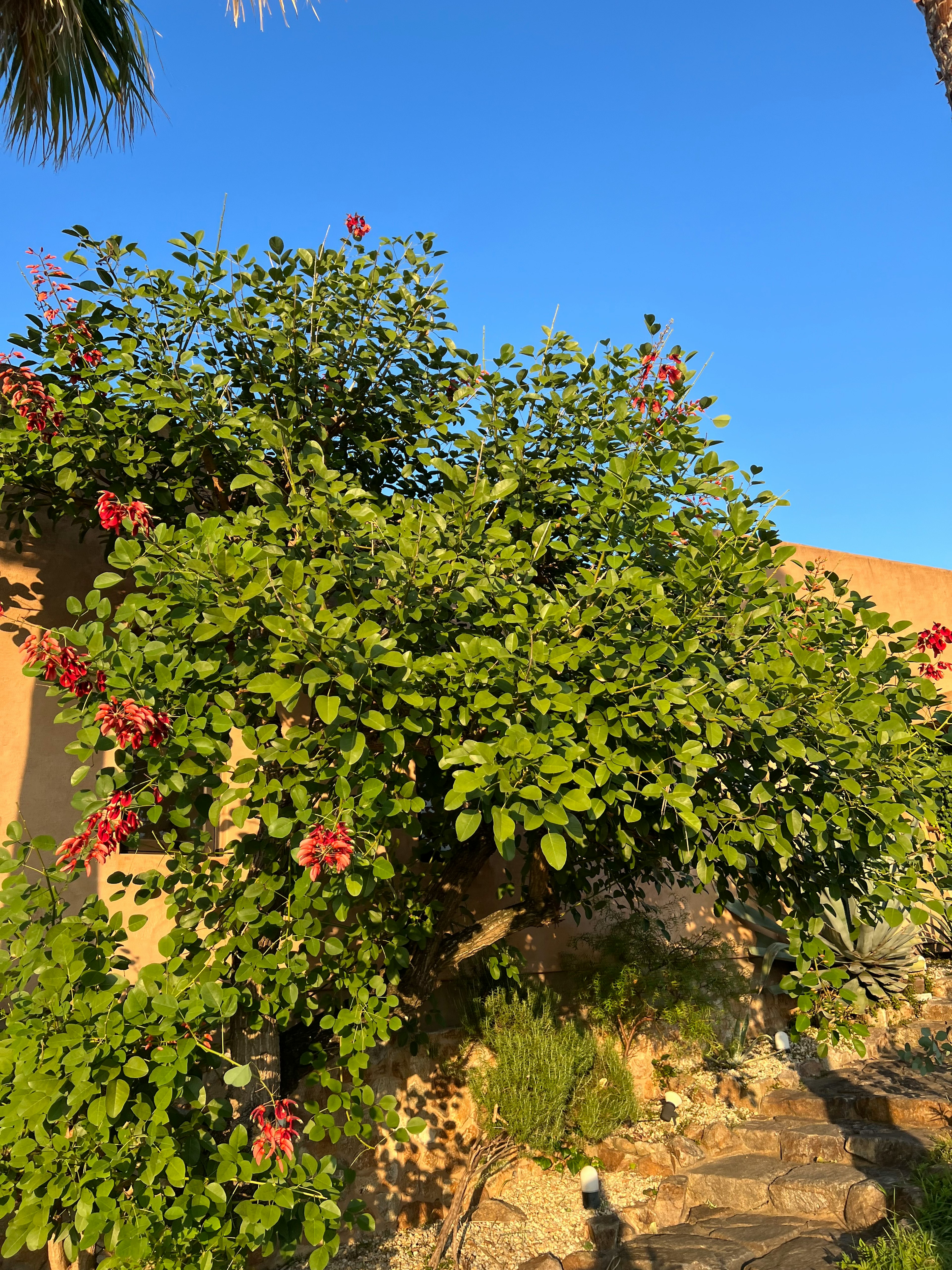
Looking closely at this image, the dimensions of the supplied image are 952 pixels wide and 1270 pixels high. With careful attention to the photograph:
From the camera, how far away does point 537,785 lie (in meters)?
2.43

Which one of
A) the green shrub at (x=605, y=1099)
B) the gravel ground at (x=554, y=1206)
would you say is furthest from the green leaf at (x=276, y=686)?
the green shrub at (x=605, y=1099)

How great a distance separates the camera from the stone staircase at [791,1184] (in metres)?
4.56

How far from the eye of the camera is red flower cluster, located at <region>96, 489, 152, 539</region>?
3361mm

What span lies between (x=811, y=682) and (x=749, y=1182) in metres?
3.79

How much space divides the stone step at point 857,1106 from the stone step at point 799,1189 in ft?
2.13

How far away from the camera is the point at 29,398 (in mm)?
3781

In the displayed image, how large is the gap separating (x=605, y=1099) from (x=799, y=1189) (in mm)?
Answer: 1343

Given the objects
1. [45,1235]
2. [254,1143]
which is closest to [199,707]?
[254,1143]

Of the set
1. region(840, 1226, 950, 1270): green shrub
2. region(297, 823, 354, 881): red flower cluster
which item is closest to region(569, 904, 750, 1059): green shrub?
region(840, 1226, 950, 1270): green shrub

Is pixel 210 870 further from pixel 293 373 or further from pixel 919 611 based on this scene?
pixel 919 611

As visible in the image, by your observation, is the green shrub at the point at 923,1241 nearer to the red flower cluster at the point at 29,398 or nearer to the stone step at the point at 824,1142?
the stone step at the point at 824,1142

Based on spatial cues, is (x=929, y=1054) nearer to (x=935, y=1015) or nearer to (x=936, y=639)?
(x=936, y=639)

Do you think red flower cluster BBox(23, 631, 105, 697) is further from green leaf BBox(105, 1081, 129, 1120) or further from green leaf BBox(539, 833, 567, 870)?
green leaf BBox(539, 833, 567, 870)

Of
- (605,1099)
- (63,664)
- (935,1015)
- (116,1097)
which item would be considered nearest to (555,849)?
(116,1097)
